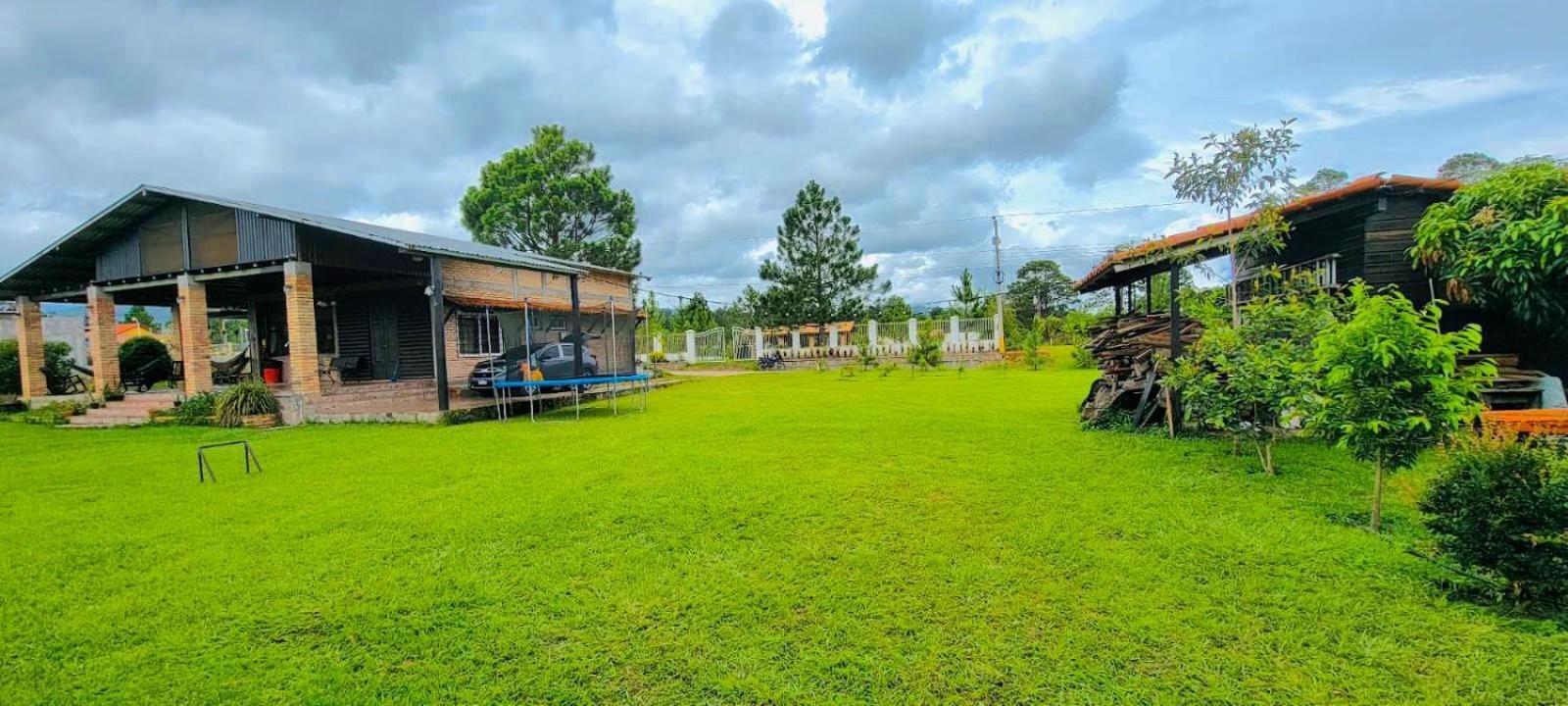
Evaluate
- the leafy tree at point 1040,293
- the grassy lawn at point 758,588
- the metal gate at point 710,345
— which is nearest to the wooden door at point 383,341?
the grassy lawn at point 758,588

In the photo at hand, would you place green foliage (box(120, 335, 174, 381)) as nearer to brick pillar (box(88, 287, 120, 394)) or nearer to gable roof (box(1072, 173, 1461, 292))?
brick pillar (box(88, 287, 120, 394))

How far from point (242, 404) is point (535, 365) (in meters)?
4.83

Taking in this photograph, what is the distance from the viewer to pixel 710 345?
109 ft

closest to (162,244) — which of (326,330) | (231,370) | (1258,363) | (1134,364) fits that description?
(326,330)

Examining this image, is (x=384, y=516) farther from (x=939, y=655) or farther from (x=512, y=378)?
(x=512, y=378)

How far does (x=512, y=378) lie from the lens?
12883mm

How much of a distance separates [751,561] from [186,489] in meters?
5.78

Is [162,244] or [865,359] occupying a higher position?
[162,244]

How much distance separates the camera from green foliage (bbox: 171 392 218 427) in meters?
11.5

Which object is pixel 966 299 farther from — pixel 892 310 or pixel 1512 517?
pixel 1512 517

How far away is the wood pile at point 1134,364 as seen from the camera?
7.76 meters

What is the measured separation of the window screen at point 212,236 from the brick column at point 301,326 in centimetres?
168

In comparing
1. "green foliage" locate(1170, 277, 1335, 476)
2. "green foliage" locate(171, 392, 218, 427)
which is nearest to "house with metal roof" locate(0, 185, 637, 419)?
"green foliage" locate(171, 392, 218, 427)

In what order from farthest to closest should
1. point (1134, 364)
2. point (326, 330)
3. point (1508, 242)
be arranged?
point (326, 330), point (1134, 364), point (1508, 242)
